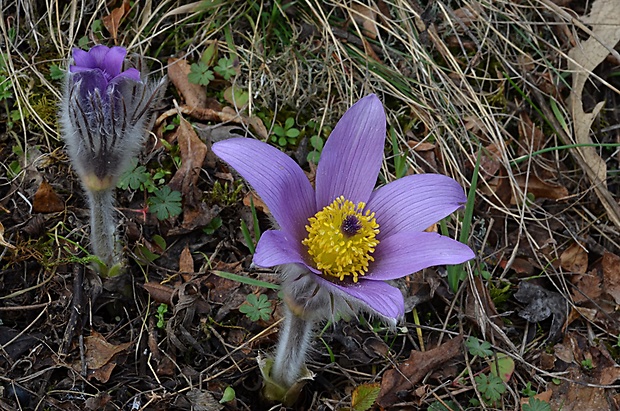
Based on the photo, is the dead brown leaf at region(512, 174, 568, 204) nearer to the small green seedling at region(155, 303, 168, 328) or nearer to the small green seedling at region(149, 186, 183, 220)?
the small green seedling at region(149, 186, 183, 220)

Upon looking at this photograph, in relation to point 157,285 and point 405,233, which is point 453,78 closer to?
point 405,233

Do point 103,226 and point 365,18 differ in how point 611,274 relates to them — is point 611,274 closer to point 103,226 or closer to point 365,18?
point 365,18

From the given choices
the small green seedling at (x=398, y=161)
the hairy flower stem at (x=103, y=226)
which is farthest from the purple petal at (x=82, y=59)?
the small green seedling at (x=398, y=161)

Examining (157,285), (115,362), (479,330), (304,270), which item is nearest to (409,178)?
(304,270)

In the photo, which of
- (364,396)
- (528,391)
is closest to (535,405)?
(528,391)

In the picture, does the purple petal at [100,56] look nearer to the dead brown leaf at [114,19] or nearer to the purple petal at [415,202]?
the purple petal at [415,202]
